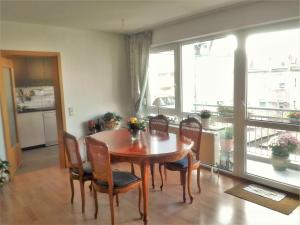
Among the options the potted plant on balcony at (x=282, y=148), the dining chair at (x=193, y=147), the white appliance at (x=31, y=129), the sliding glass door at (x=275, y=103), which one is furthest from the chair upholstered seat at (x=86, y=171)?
the white appliance at (x=31, y=129)

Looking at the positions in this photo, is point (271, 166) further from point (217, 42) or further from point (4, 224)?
point (4, 224)

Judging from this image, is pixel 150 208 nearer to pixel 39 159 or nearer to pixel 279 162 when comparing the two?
pixel 279 162

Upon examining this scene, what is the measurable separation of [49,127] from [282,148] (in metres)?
5.06

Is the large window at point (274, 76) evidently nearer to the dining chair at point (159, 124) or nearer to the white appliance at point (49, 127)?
the dining chair at point (159, 124)

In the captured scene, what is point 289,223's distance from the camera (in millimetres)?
2514

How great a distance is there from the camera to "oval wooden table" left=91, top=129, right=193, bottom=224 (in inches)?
99.5

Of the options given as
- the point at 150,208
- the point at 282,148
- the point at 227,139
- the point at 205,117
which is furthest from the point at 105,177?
the point at 282,148

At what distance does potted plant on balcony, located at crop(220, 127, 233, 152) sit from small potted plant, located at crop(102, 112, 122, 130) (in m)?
2.04

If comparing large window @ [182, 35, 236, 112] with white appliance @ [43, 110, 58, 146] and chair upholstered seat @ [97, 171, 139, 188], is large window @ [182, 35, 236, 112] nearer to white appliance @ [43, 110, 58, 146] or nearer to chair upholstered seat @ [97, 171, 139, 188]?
chair upholstered seat @ [97, 171, 139, 188]

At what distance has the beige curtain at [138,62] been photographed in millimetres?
4840

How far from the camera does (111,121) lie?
187 inches

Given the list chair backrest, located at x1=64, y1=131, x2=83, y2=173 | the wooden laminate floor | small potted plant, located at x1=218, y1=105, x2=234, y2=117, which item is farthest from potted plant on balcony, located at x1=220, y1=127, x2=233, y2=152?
chair backrest, located at x1=64, y1=131, x2=83, y2=173

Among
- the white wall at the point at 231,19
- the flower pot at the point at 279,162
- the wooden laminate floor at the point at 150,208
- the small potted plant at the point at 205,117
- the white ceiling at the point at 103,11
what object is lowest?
the wooden laminate floor at the point at 150,208

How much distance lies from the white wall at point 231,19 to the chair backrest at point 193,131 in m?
1.47
